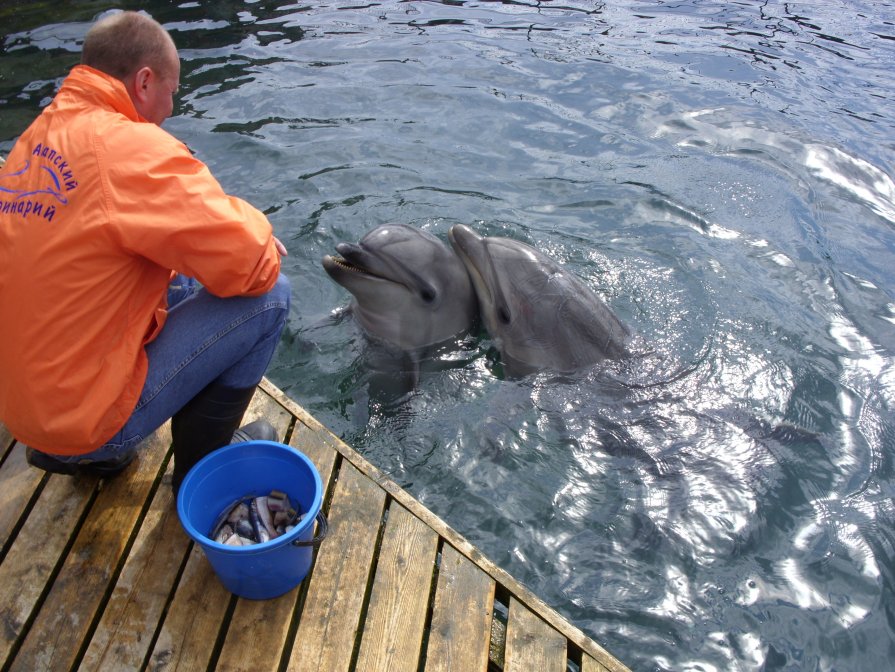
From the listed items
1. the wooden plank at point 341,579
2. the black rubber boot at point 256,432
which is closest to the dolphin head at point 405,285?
the black rubber boot at point 256,432

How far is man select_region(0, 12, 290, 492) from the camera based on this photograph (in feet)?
8.97

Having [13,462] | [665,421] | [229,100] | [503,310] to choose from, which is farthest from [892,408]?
[229,100]

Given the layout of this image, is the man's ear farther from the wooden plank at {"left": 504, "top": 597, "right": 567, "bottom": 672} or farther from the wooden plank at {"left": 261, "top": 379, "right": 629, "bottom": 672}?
the wooden plank at {"left": 504, "top": 597, "right": 567, "bottom": 672}

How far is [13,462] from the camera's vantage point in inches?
156

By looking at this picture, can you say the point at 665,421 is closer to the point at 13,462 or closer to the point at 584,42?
the point at 13,462

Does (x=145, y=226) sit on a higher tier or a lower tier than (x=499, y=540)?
higher

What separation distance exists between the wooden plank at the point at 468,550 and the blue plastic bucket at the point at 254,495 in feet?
1.81

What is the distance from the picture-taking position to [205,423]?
3.56m

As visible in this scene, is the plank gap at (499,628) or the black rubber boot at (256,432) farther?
the black rubber boot at (256,432)

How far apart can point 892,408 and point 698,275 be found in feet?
6.98

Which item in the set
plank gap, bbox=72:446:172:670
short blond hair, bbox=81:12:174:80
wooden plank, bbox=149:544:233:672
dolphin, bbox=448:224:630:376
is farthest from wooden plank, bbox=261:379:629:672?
short blond hair, bbox=81:12:174:80

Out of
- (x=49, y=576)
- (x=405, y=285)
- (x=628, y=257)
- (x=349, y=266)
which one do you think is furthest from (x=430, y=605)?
(x=628, y=257)

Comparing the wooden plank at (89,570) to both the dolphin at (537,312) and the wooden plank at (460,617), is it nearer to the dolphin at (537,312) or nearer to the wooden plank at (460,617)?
the wooden plank at (460,617)

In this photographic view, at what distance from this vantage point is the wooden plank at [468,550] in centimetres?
335
